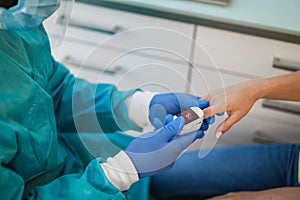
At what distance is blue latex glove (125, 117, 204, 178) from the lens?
834mm

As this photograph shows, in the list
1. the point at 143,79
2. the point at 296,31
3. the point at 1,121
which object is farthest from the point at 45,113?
the point at 296,31

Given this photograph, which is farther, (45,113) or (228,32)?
(228,32)

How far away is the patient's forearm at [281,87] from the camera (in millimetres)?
1020

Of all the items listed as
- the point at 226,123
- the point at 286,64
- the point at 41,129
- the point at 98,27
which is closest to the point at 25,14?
the point at 41,129

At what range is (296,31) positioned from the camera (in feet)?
3.75

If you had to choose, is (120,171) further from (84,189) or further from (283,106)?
(283,106)

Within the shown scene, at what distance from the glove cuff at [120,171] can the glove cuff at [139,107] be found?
20 cm

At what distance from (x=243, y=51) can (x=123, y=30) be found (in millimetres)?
342

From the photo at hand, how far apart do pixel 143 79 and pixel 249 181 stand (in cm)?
37

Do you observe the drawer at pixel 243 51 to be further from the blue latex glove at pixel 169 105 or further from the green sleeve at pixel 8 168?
the green sleeve at pixel 8 168

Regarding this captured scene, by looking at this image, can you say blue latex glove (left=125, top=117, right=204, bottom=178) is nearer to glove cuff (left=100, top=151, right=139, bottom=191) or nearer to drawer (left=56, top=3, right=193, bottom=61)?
glove cuff (left=100, top=151, right=139, bottom=191)

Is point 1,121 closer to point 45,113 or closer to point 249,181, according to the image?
point 45,113

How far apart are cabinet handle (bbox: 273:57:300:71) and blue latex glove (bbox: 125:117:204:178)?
457mm

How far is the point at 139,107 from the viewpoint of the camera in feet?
3.36
